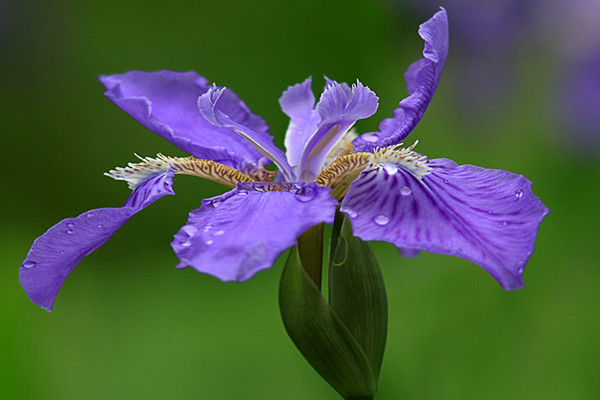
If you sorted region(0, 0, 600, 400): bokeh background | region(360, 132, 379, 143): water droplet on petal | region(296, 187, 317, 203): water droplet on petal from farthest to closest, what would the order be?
region(0, 0, 600, 400): bokeh background, region(360, 132, 379, 143): water droplet on petal, region(296, 187, 317, 203): water droplet on petal

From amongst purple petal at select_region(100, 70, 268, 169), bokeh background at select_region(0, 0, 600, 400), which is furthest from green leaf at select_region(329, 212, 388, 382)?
bokeh background at select_region(0, 0, 600, 400)

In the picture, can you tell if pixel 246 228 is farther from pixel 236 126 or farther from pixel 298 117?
pixel 298 117

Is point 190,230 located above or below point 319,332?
above

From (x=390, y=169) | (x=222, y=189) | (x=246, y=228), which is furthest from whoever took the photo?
(x=222, y=189)

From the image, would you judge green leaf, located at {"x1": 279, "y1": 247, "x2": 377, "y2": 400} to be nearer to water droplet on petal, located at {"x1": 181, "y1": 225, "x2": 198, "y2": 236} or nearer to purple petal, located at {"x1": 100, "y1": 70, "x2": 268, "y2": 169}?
water droplet on petal, located at {"x1": 181, "y1": 225, "x2": 198, "y2": 236}

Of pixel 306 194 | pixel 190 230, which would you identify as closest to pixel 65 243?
pixel 190 230

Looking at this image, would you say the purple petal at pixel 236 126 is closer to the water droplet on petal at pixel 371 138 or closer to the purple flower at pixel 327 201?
the purple flower at pixel 327 201
